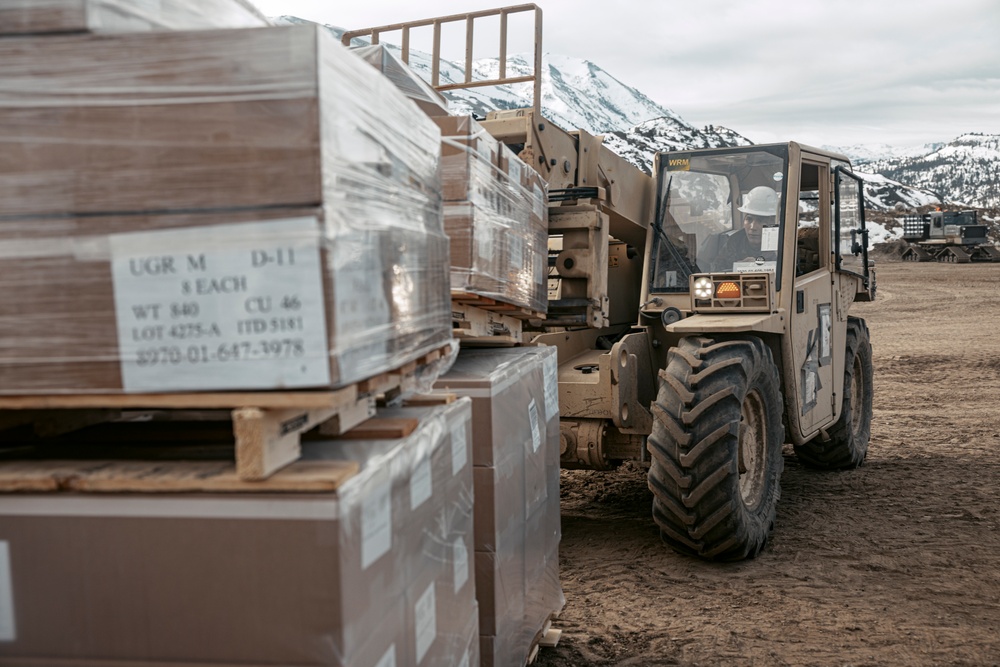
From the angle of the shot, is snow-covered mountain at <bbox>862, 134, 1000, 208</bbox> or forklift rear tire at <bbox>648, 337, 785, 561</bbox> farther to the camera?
snow-covered mountain at <bbox>862, 134, 1000, 208</bbox>

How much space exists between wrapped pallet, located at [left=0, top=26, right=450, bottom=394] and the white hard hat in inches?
189

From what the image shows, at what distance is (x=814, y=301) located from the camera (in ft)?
22.4

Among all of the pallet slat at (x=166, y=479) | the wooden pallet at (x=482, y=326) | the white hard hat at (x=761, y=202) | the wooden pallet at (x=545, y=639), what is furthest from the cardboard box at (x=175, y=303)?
the white hard hat at (x=761, y=202)

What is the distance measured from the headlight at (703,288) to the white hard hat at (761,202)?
0.70m

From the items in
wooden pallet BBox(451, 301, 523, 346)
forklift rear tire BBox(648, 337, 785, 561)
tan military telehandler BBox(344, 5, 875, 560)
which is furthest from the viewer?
→ tan military telehandler BBox(344, 5, 875, 560)

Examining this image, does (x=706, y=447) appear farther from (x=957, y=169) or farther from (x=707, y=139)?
(x=957, y=169)

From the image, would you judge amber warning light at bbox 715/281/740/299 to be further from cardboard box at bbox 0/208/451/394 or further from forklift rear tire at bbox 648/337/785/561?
cardboard box at bbox 0/208/451/394

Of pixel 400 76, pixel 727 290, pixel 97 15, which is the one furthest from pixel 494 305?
pixel 727 290

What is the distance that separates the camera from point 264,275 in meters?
2.01

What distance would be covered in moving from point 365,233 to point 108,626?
1.03m

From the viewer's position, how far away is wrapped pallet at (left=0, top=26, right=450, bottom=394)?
2016mm

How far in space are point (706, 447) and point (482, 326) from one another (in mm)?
1692

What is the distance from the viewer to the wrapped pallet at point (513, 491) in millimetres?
3359

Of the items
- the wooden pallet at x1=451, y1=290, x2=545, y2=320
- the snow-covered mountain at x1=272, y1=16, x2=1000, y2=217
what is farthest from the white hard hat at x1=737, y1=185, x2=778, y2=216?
the snow-covered mountain at x1=272, y1=16, x2=1000, y2=217
